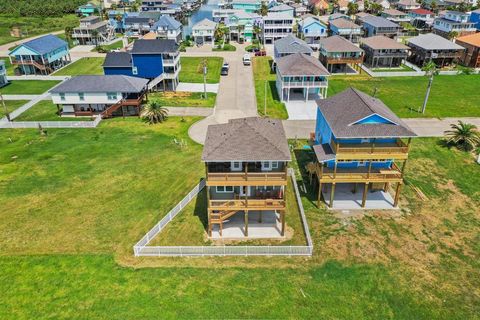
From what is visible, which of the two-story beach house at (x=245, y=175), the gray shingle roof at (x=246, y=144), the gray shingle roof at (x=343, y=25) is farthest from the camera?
the gray shingle roof at (x=343, y=25)

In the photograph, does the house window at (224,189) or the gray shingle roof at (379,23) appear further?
the gray shingle roof at (379,23)

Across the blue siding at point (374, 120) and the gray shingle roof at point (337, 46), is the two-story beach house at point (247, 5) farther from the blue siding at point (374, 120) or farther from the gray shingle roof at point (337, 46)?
the blue siding at point (374, 120)

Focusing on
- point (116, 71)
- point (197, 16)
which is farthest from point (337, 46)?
point (197, 16)

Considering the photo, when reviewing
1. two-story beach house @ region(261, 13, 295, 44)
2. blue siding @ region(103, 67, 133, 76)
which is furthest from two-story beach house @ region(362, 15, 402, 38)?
blue siding @ region(103, 67, 133, 76)

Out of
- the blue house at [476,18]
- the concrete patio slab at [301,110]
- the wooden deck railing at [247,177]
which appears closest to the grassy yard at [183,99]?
the concrete patio slab at [301,110]

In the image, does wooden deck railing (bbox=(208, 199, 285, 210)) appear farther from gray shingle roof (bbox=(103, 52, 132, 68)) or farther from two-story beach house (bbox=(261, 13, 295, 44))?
two-story beach house (bbox=(261, 13, 295, 44))

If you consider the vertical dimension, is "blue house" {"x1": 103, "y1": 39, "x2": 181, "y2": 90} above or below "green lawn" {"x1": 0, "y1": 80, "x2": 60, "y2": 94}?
above

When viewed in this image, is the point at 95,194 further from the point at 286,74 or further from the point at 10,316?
the point at 286,74
